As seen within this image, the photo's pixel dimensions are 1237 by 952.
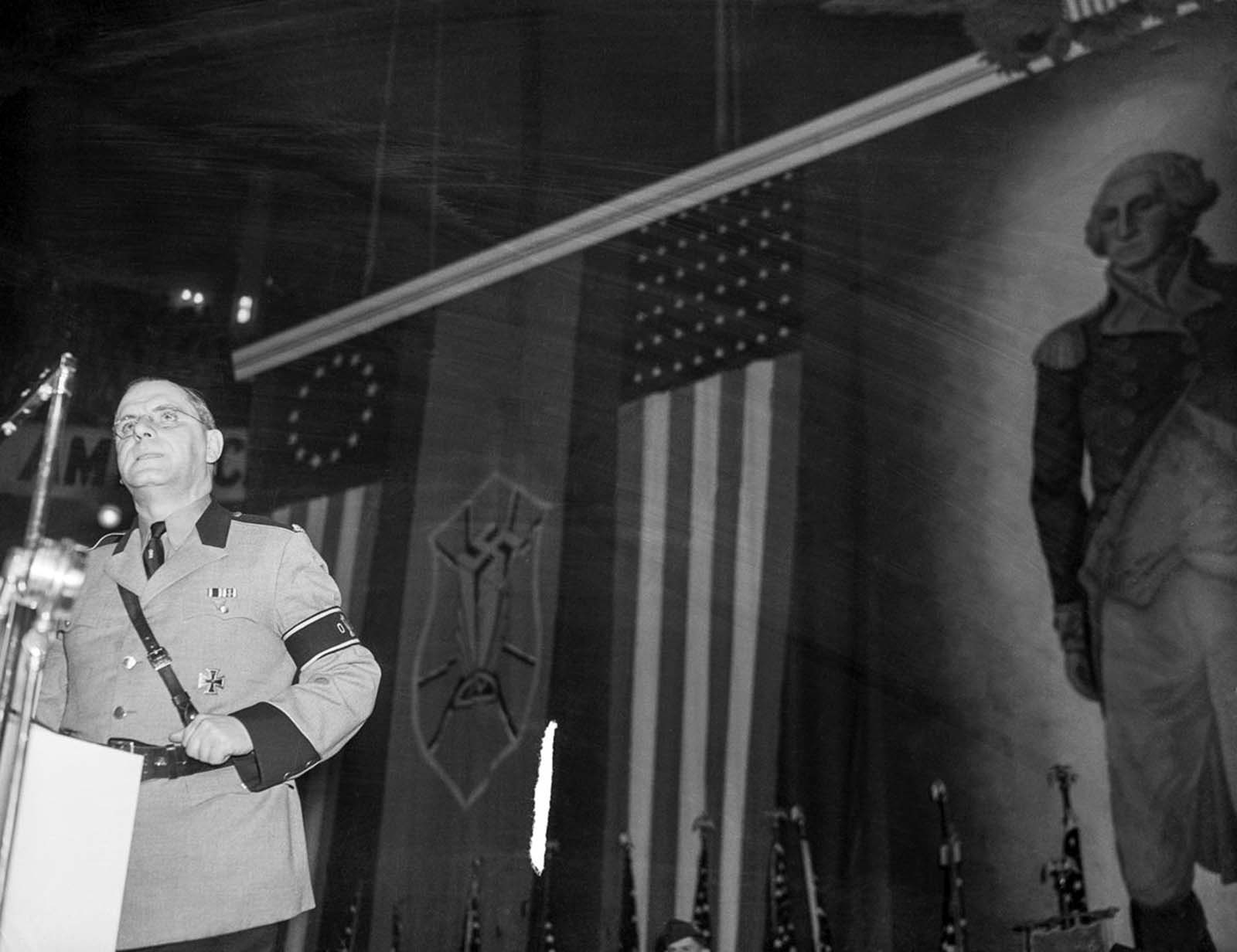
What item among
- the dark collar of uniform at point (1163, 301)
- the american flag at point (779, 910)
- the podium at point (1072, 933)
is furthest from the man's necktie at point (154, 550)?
the dark collar of uniform at point (1163, 301)

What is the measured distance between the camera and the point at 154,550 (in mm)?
1360

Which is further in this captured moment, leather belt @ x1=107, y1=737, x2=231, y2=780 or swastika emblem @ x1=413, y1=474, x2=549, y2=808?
swastika emblem @ x1=413, y1=474, x2=549, y2=808

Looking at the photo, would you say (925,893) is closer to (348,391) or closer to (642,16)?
(348,391)

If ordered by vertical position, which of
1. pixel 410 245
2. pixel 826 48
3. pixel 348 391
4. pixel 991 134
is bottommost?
pixel 348 391

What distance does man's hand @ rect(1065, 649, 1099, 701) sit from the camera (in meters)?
2.41

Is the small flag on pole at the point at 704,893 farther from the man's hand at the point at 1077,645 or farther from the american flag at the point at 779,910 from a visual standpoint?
the man's hand at the point at 1077,645

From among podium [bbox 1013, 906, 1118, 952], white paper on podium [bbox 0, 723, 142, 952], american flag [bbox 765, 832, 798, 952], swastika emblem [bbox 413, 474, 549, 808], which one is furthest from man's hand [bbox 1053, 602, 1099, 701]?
white paper on podium [bbox 0, 723, 142, 952]

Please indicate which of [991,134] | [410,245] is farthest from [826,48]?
[410,245]

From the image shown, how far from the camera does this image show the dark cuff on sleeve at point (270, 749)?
3.85 feet

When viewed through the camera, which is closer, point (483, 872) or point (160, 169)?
point (483, 872)

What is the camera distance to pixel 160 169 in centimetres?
254

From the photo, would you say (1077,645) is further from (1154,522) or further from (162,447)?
(162,447)

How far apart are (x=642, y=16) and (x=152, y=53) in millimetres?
1009

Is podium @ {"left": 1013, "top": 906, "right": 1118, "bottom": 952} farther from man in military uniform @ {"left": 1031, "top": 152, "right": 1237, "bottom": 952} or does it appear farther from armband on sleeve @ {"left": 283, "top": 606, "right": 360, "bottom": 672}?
armband on sleeve @ {"left": 283, "top": 606, "right": 360, "bottom": 672}
